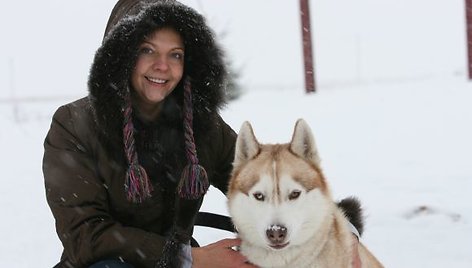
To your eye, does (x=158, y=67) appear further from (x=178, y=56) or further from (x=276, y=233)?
(x=276, y=233)

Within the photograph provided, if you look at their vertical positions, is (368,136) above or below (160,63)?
below

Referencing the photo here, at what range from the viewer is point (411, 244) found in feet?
13.9

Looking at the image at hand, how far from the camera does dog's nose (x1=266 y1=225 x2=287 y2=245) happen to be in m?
2.27

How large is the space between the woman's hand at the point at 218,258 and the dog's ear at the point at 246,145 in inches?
14.3

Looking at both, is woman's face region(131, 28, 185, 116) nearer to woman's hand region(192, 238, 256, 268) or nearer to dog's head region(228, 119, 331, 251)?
dog's head region(228, 119, 331, 251)

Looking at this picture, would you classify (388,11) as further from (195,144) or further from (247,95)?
(195,144)

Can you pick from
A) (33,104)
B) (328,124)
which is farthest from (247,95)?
(33,104)

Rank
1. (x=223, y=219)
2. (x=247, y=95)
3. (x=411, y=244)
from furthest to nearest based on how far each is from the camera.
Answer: (x=247, y=95)
(x=411, y=244)
(x=223, y=219)

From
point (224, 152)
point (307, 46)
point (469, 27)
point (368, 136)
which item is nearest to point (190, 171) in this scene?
point (224, 152)

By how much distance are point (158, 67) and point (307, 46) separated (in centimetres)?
770

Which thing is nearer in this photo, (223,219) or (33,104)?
(223,219)

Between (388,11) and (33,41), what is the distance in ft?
45.9

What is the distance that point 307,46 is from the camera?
1006cm

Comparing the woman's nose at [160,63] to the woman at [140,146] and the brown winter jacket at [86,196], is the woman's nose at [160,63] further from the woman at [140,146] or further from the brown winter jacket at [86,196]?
the brown winter jacket at [86,196]
